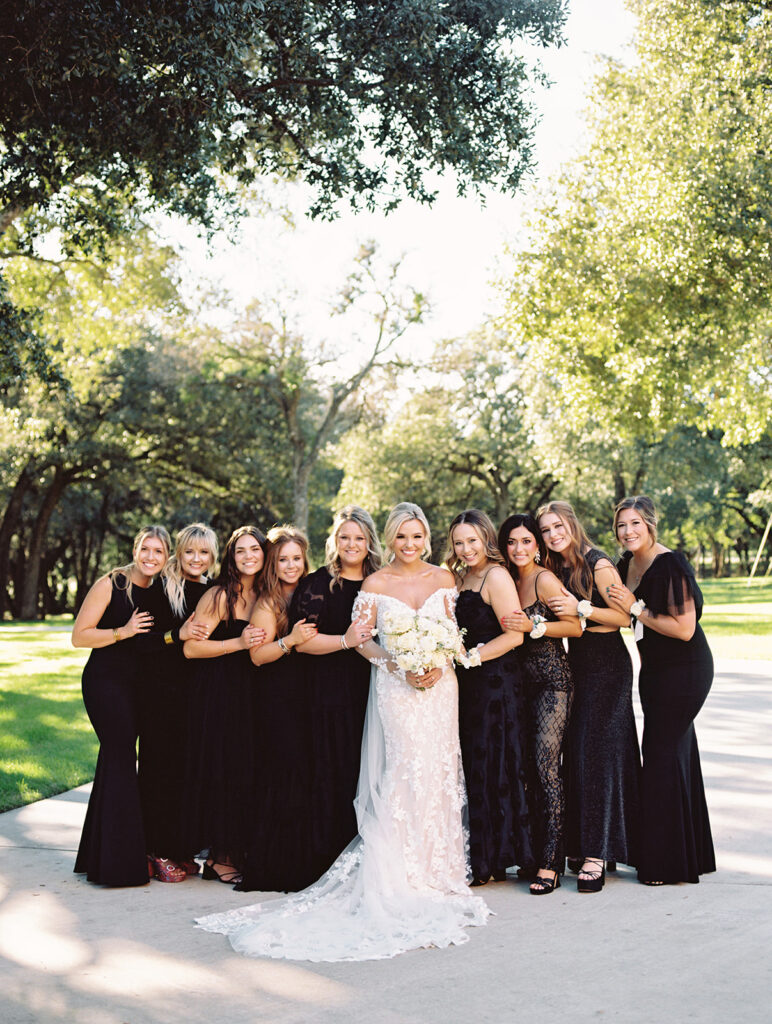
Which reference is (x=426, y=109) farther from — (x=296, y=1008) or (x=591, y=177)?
(x=591, y=177)

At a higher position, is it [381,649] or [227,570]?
[227,570]

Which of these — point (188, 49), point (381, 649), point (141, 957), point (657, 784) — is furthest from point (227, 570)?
point (188, 49)

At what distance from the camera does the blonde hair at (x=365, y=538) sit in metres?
6.63

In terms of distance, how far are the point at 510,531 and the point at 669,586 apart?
1036mm

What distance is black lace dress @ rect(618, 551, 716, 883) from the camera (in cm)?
614

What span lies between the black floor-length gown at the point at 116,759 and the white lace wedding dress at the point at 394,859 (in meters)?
0.99

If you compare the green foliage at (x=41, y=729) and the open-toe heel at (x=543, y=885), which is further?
the green foliage at (x=41, y=729)

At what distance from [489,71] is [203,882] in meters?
7.88

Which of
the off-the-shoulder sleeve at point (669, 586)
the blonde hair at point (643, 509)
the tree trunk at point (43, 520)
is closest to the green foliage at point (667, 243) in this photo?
the blonde hair at point (643, 509)

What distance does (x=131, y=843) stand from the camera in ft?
20.5

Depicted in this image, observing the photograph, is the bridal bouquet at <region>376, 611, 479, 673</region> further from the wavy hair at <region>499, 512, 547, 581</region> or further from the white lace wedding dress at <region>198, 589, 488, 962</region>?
the wavy hair at <region>499, 512, 547, 581</region>

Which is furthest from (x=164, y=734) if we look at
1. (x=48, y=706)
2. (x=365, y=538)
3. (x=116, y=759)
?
(x=48, y=706)

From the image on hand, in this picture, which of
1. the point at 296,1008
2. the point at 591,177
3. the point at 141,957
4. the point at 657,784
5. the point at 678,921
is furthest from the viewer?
the point at 591,177

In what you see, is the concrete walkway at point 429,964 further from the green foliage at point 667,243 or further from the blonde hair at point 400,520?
the green foliage at point 667,243
